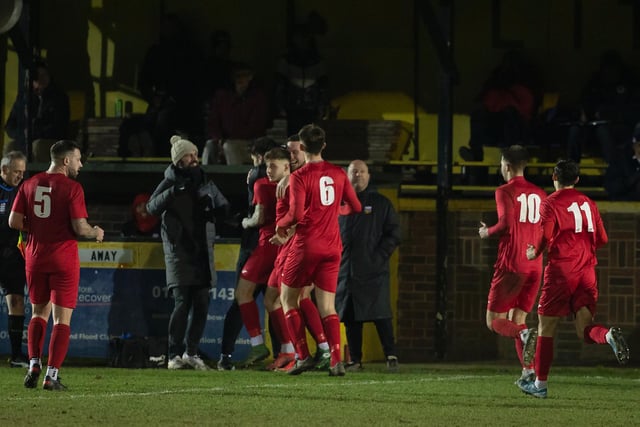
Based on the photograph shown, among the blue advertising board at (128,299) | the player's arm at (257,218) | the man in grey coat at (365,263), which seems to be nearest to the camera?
the player's arm at (257,218)

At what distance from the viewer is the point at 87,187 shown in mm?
18766

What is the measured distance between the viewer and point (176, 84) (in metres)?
20.0

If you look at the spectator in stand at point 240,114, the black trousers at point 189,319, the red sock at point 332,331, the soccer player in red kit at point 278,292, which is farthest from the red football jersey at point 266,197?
the spectator in stand at point 240,114

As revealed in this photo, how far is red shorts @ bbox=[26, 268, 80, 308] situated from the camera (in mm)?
12375

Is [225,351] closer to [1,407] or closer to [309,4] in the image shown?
[1,407]

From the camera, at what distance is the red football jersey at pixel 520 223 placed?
13.5 meters

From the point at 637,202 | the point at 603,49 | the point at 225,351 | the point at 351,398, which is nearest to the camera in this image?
the point at 351,398

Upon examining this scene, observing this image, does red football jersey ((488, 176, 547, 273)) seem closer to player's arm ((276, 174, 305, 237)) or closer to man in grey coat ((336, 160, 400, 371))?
player's arm ((276, 174, 305, 237))

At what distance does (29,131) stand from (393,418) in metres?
8.62

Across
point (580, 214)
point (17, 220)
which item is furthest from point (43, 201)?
point (580, 214)

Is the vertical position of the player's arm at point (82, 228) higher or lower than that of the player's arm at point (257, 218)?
lower

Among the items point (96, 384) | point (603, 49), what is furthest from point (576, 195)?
point (603, 49)

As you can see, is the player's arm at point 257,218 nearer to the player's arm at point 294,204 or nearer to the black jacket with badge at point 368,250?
the black jacket with badge at point 368,250

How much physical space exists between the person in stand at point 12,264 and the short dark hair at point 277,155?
7.80ft
